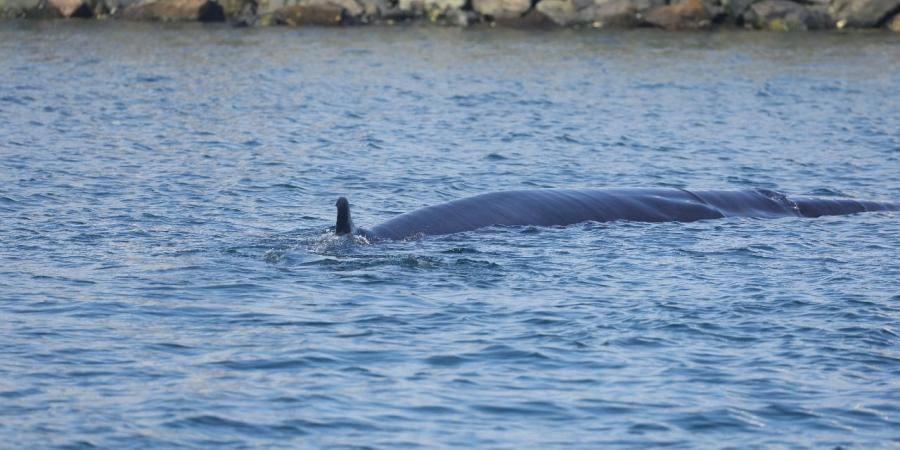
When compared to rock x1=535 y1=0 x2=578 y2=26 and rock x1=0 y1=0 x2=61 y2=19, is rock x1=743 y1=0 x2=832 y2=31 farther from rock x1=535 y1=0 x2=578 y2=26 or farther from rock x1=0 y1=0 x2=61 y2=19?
rock x1=0 y1=0 x2=61 y2=19

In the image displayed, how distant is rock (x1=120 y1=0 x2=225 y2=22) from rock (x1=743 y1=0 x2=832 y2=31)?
23.0m

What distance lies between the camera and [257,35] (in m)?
56.7

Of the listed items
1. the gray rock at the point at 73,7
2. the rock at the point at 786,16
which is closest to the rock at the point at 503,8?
the rock at the point at 786,16

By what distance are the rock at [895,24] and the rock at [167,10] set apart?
93.0 feet

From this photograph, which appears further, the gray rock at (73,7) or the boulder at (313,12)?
the gray rock at (73,7)

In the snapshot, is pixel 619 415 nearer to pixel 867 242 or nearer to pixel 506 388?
pixel 506 388

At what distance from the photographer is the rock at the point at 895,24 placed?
57438 mm

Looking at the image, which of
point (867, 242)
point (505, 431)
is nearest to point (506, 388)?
point (505, 431)

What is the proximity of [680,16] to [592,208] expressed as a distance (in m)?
39.9

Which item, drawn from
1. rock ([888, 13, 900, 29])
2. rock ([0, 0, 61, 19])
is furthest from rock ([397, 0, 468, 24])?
rock ([888, 13, 900, 29])

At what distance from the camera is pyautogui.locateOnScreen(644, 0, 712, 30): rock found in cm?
5856

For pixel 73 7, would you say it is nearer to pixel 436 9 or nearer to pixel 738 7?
pixel 436 9

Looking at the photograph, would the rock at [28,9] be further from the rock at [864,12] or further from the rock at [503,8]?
the rock at [864,12]

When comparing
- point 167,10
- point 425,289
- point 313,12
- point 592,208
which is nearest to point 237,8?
point 167,10
